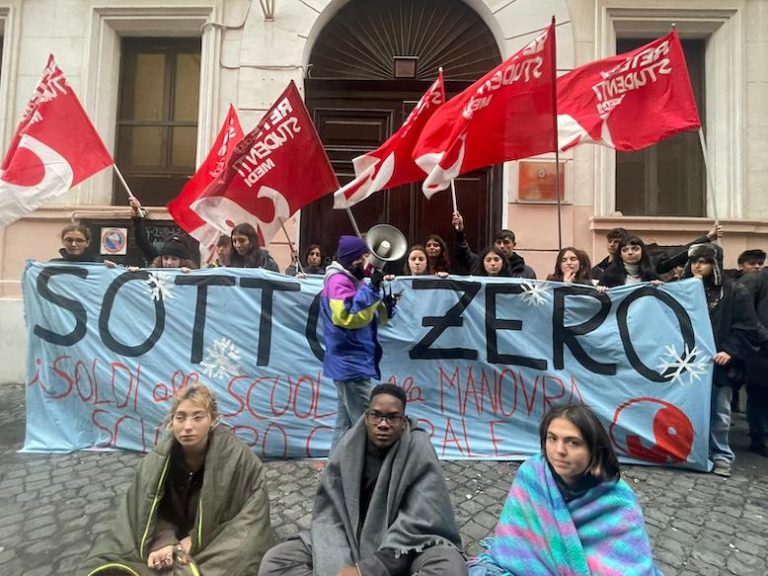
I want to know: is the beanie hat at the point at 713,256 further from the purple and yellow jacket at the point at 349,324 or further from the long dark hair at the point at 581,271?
the purple and yellow jacket at the point at 349,324

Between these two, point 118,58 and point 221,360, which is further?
point 118,58

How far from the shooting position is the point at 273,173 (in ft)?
14.7

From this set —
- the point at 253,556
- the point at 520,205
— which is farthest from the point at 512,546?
the point at 520,205

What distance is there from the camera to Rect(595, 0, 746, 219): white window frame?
6.70 meters

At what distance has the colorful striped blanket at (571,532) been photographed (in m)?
1.91

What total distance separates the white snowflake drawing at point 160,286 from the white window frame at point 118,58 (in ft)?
10.5

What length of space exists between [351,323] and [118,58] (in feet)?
23.2

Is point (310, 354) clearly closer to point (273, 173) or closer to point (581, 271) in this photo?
point (273, 173)

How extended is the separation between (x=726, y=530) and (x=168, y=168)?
25.8 feet

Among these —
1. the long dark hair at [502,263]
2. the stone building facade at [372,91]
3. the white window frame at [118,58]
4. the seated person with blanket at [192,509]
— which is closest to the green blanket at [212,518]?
the seated person with blanket at [192,509]

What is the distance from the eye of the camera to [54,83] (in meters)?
4.57

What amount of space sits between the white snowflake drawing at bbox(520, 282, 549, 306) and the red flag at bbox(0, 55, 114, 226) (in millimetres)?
4074

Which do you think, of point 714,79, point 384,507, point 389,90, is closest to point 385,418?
point 384,507

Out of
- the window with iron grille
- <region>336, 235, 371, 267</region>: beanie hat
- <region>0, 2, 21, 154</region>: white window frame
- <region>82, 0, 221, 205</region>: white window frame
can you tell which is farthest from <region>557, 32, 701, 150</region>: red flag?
<region>0, 2, 21, 154</region>: white window frame
